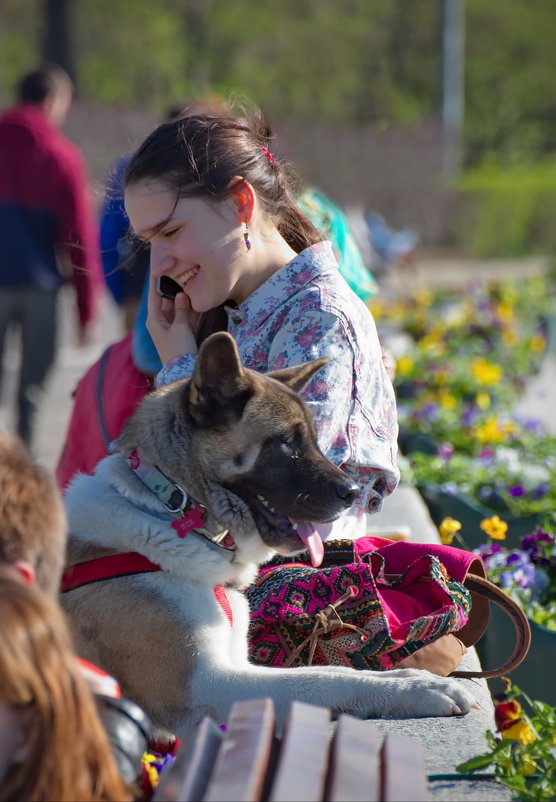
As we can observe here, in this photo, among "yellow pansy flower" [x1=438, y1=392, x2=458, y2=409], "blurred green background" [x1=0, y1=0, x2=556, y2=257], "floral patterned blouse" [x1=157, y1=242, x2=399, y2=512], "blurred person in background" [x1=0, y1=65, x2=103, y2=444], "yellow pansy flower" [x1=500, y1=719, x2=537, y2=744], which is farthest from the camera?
"blurred green background" [x1=0, y1=0, x2=556, y2=257]

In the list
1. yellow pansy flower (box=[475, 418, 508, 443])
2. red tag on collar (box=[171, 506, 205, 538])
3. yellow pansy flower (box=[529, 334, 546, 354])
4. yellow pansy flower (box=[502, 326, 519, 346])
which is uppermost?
red tag on collar (box=[171, 506, 205, 538])

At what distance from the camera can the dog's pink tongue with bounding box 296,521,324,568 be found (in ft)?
10.7

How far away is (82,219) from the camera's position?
7.91 meters

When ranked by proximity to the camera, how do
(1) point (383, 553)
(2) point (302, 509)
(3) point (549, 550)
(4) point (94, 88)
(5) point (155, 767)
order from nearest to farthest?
(5) point (155, 767) → (2) point (302, 509) → (1) point (383, 553) → (3) point (549, 550) → (4) point (94, 88)

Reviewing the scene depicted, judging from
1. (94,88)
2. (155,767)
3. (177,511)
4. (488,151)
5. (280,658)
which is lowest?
(488,151)

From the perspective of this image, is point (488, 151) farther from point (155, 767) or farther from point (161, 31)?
point (155, 767)

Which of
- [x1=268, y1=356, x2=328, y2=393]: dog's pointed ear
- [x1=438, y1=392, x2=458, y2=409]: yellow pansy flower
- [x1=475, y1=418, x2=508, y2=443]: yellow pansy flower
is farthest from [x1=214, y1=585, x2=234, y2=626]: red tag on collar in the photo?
[x1=438, y1=392, x2=458, y2=409]: yellow pansy flower

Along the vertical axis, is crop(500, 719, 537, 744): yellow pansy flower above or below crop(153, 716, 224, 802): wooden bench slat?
below

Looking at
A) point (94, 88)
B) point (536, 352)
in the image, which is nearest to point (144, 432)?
point (536, 352)

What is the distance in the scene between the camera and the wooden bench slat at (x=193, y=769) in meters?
2.09

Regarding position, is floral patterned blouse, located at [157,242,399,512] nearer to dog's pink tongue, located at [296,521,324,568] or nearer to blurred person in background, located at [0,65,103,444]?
dog's pink tongue, located at [296,521,324,568]

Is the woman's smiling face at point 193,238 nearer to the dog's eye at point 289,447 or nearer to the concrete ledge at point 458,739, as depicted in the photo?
the dog's eye at point 289,447

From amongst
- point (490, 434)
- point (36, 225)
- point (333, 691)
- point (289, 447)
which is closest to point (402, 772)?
point (333, 691)

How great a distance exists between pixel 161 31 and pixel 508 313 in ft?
117
